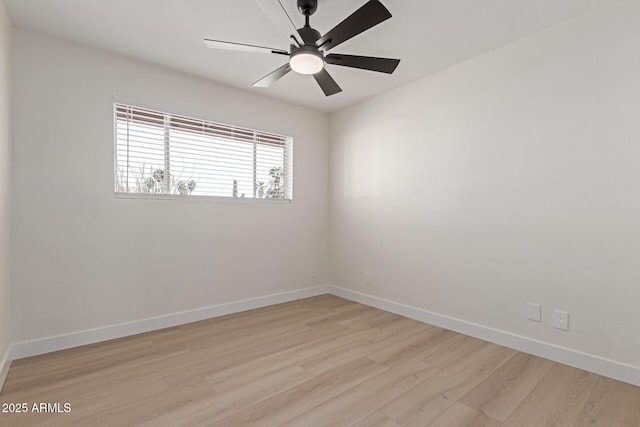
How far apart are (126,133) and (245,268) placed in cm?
175

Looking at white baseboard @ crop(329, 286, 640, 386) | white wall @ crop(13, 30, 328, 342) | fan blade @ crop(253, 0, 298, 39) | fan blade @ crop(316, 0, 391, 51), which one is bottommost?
white baseboard @ crop(329, 286, 640, 386)

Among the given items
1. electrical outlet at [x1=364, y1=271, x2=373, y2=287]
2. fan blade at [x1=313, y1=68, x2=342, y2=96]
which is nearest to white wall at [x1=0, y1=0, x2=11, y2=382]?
fan blade at [x1=313, y1=68, x2=342, y2=96]

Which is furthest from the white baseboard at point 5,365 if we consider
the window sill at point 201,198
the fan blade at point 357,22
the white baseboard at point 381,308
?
the fan blade at point 357,22

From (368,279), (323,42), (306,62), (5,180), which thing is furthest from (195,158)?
(368,279)

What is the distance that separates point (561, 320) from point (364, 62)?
7.63 ft

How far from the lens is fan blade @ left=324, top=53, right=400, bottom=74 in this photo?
6.85 ft

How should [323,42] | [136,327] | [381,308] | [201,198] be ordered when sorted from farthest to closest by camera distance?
[381,308] < [201,198] < [136,327] < [323,42]

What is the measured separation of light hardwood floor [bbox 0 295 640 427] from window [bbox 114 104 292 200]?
140cm

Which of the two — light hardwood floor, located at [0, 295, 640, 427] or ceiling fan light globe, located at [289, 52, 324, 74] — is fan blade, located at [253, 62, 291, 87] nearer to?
ceiling fan light globe, located at [289, 52, 324, 74]

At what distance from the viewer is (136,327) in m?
2.79

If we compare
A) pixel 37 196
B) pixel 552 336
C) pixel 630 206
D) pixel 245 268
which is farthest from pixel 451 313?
pixel 37 196

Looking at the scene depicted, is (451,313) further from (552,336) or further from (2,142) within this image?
(2,142)

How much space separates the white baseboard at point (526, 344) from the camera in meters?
2.04

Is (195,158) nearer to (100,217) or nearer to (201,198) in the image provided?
(201,198)
